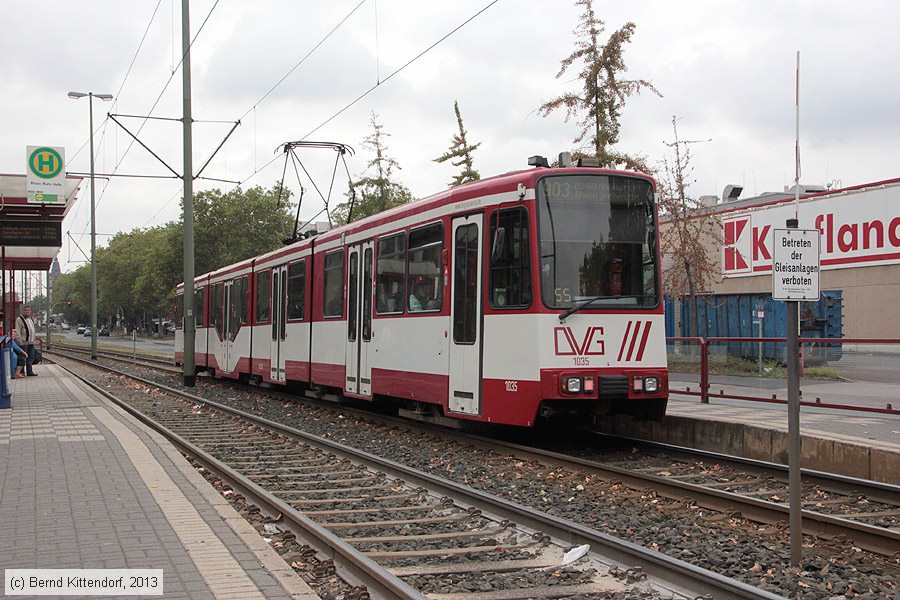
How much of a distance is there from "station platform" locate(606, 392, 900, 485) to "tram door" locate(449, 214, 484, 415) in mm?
2846

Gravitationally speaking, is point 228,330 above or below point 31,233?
below

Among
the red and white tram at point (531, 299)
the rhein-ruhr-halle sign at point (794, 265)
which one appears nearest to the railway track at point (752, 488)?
the red and white tram at point (531, 299)

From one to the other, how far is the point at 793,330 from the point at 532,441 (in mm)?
6804

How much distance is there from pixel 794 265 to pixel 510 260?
535cm

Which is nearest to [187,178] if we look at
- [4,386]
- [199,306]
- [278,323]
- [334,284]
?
[278,323]

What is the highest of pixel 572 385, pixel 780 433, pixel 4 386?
pixel 572 385

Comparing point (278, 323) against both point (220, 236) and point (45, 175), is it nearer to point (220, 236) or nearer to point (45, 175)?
point (45, 175)

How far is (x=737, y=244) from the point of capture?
38.8m

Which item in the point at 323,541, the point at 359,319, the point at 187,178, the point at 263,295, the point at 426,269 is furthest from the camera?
the point at 187,178

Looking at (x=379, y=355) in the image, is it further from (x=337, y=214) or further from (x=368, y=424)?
(x=337, y=214)

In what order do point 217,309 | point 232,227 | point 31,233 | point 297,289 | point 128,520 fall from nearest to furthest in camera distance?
point 128,520, point 297,289, point 31,233, point 217,309, point 232,227

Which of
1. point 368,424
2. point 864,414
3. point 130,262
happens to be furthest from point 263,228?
point 864,414

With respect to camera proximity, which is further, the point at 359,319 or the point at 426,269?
the point at 359,319

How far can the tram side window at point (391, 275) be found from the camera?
1376 cm
